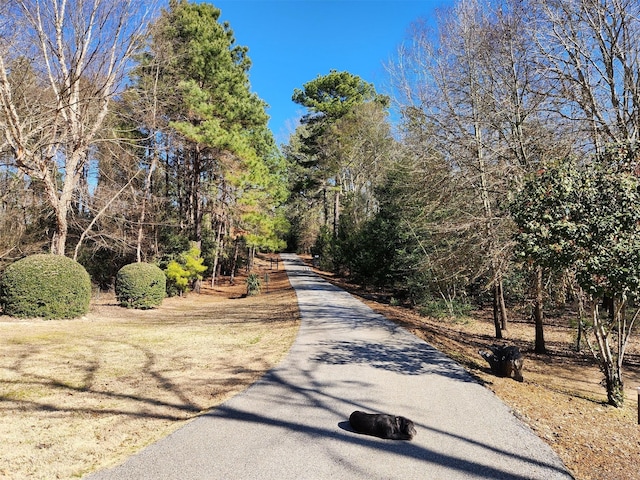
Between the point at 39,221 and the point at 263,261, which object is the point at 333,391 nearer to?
the point at 39,221

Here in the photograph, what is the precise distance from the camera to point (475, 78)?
987 cm

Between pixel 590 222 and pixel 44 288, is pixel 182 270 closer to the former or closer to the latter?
pixel 44 288

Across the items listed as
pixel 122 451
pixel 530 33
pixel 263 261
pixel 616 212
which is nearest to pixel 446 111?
pixel 530 33

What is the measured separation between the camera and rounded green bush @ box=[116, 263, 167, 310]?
14.0 meters

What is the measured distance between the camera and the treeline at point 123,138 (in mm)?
11281

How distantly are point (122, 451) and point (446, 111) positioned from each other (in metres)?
9.87

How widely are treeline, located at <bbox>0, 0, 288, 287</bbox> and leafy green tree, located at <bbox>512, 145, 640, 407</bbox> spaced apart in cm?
1010

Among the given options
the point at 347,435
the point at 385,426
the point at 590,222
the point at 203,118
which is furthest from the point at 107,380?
the point at 203,118

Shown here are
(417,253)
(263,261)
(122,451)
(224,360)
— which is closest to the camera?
(122,451)

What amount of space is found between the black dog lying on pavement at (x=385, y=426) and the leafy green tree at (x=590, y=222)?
9.61ft

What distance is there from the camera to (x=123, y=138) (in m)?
12.8

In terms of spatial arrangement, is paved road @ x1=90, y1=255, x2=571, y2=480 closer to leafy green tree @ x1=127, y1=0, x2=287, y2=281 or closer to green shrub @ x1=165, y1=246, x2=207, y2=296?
leafy green tree @ x1=127, y1=0, x2=287, y2=281

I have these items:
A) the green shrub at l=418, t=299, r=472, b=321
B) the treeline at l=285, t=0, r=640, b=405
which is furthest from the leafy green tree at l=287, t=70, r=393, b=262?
the treeline at l=285, t=0, r=640, b=405

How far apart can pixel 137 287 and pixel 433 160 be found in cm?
1102
